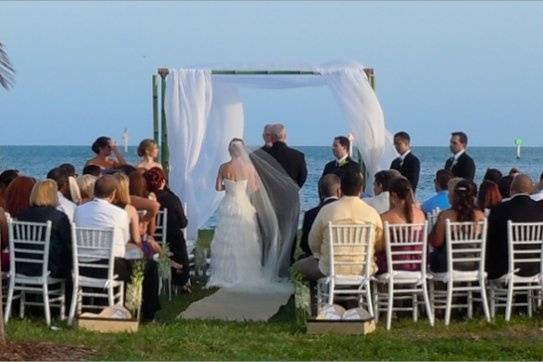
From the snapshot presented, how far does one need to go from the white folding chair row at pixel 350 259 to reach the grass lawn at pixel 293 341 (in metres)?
0.43

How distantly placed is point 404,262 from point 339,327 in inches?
37.4

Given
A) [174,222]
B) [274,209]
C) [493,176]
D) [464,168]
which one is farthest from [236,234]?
[493,176]

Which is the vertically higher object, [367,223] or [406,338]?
[367,223]

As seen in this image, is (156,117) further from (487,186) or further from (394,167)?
(487,186)

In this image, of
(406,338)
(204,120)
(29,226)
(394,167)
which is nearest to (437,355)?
(406,338)

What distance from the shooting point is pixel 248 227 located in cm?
1344

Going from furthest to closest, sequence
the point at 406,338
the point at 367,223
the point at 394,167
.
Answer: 1. the point at 394,167
2. the point at 367,223
3. the point at 406,338

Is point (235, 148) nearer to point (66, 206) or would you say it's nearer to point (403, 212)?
point (66, 206)

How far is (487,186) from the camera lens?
11.4 meters

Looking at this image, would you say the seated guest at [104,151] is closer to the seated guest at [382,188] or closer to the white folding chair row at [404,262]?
the seated guest at [382,188]

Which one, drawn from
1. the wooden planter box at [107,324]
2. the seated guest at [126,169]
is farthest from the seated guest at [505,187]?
the wooden planter box at [107,324]

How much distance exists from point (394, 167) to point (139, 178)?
12.2 ft

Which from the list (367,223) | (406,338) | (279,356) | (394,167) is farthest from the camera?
(394,167)

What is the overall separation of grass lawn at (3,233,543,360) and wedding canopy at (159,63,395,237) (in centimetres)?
462
